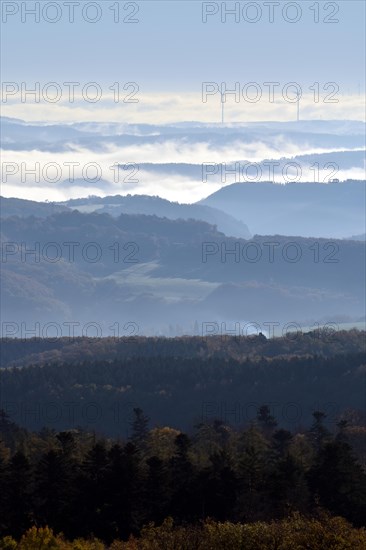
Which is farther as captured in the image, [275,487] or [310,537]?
[275,487]

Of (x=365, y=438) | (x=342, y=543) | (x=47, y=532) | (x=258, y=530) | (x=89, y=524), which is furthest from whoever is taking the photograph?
(x=365, y=438)

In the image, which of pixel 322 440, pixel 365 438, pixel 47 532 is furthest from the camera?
pixel 365 438

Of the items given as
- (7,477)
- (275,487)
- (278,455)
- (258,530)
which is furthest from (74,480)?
(258,530)

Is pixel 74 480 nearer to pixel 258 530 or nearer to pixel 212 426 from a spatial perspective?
pixel 258 530

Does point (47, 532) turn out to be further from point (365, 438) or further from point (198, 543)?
point (365, 438)

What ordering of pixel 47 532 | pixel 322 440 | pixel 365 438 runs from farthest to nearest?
pixel 365 438, pixel 322 440, pixel 47 532

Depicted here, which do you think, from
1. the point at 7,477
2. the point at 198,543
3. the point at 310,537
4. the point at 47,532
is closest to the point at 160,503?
the point at 7,477

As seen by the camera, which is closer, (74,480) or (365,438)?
(74,480)

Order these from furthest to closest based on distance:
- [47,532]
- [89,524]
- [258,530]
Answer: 1. [89,524]
2. [47,532]
3. [258,530]

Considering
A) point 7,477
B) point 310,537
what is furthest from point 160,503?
point 310,537
